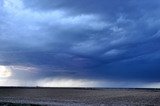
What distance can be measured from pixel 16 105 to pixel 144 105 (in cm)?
2486

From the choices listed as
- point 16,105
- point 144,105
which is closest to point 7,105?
point 16,105

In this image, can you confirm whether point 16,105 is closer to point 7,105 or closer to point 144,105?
point 7,105

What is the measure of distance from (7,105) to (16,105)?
4.83ft

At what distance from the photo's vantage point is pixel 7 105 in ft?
175

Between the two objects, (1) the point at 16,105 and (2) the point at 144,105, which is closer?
(1) the point at 16,105

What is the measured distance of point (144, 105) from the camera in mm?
64812

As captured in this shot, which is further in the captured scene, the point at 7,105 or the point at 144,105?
the point at 144,105

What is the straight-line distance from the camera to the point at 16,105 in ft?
178

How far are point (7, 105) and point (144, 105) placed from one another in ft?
86.4
